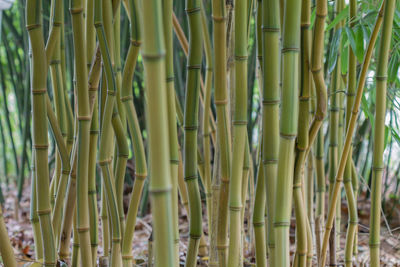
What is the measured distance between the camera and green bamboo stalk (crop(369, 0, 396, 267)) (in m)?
0.59

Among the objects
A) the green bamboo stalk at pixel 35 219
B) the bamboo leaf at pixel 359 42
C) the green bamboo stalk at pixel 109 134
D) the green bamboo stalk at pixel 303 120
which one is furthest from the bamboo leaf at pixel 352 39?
the green bamboo stalk at pixel 35 219

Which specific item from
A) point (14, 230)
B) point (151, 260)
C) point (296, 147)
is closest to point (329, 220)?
point (296, 147)

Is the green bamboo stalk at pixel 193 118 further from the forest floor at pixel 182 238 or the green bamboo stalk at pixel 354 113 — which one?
the forest floor at pixel 182 238

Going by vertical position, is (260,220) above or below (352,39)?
below

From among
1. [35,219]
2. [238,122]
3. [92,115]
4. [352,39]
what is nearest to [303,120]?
[238,122]

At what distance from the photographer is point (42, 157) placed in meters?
0.60

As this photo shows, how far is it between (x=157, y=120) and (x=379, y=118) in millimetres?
412

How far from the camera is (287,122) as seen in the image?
1.63 ft

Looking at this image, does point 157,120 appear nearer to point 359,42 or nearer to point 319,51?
point 319,51

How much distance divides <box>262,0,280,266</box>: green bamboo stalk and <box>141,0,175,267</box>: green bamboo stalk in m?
0.19

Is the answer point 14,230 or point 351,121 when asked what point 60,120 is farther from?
point 14,230

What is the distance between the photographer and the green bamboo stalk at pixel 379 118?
0.59 m

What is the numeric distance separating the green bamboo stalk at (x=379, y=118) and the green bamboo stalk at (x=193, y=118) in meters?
0.24

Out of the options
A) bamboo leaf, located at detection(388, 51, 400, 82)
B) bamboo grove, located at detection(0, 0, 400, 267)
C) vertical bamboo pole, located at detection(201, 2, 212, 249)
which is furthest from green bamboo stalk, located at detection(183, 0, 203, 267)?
bamboo leaf, located at detection(388, 51, 400, 82)
